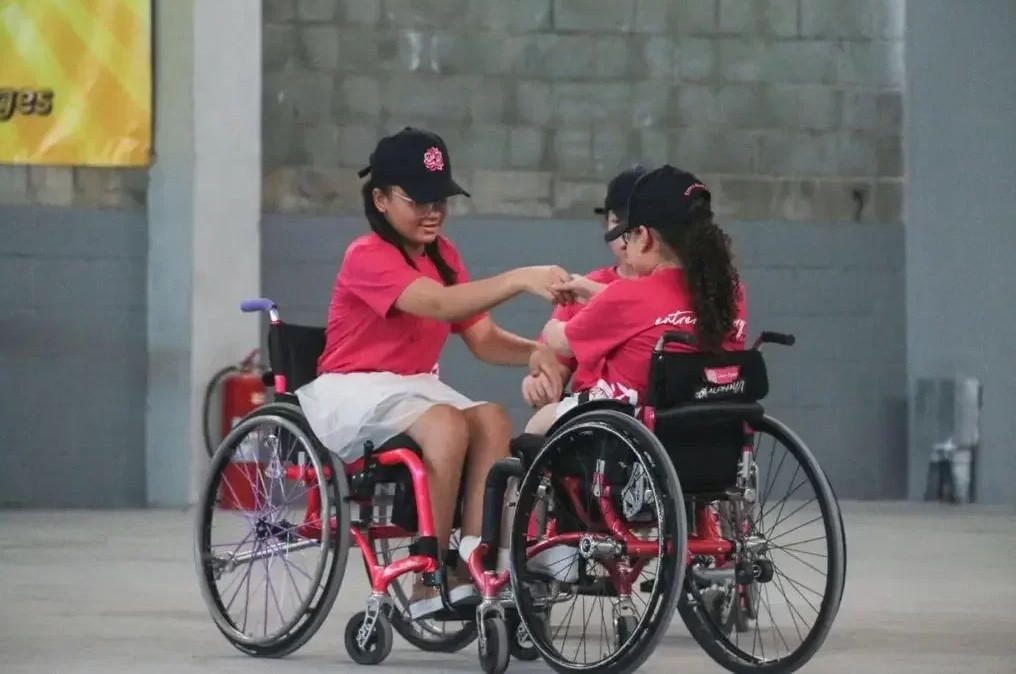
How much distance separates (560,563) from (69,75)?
504 centimetres

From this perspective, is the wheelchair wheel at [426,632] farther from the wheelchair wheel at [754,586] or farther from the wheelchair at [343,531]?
the wheelchair wheel at [754,586]

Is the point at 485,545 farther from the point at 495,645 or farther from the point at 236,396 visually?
the point at 236,396

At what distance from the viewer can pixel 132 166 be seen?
839 centimetres

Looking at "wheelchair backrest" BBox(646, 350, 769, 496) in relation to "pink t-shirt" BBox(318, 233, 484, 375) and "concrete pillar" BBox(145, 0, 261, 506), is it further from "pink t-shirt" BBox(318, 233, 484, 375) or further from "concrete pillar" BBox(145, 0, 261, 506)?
"concrete pillar" BBox(145, 0, 261, 506)

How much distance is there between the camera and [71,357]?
27.5 ft

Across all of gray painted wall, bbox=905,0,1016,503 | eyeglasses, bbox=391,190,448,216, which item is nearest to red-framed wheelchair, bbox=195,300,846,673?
eyeglasses, bbox=391,190,448,216

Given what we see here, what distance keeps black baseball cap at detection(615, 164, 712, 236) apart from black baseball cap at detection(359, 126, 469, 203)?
0.45 meters

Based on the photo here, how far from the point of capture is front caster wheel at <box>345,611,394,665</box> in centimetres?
419

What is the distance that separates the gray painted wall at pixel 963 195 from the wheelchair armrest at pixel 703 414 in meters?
5.20

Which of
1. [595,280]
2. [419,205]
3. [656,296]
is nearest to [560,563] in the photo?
[656,296]

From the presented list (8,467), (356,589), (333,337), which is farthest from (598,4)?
(333,337)

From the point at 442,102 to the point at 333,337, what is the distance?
424 centimetres

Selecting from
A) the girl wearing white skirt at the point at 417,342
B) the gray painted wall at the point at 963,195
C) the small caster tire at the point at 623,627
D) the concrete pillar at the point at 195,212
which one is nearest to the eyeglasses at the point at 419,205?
the girl wearing white skirt at the point at 417,342

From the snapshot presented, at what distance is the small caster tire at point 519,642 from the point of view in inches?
163
